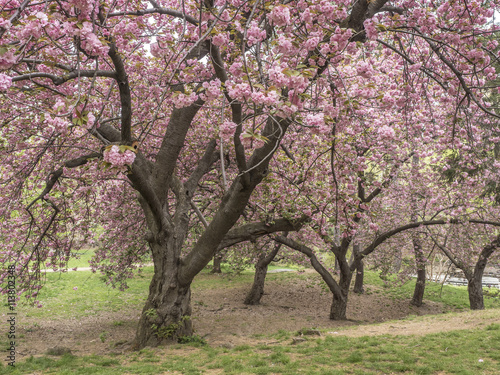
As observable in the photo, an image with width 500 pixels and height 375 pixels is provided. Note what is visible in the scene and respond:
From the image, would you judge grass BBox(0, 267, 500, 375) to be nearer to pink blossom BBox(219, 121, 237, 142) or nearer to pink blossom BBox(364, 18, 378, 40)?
pink blossom BBox(219, 121, 237, 142)

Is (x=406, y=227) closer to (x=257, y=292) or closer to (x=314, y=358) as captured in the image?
(x=314, y=358)

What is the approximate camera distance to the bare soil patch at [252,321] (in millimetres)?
8203

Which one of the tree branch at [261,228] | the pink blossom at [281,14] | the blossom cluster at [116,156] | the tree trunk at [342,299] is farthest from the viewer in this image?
→ the tree trunk at [342,299]

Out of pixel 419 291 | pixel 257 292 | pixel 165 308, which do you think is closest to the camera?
pixel 165 308

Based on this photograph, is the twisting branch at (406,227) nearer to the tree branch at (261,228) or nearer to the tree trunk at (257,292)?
the tree trunk at (257,292)

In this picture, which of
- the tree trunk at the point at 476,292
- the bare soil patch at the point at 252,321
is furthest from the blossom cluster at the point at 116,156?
the tree trunk at the point at 476,292

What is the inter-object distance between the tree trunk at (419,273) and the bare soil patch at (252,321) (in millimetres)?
326

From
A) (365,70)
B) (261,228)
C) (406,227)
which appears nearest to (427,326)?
(406,227)

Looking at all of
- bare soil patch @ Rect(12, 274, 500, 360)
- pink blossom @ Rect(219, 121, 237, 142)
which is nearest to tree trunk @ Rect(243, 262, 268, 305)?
bare soil patch @ Rect(12, 274, 500, 360)

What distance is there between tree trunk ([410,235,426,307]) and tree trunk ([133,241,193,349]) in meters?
8.86

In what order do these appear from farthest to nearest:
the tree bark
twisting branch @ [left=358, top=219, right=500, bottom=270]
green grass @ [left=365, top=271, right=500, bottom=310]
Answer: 1. green grass @ [left=365, top=271, right=500, bottom=310]
2. the tree bark
3. twisting branch @ [left=358, top=219, right=500, bottom=270]

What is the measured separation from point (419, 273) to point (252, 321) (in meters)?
8.15

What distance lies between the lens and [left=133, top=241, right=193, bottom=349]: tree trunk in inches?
279

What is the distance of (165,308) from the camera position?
720 cm
